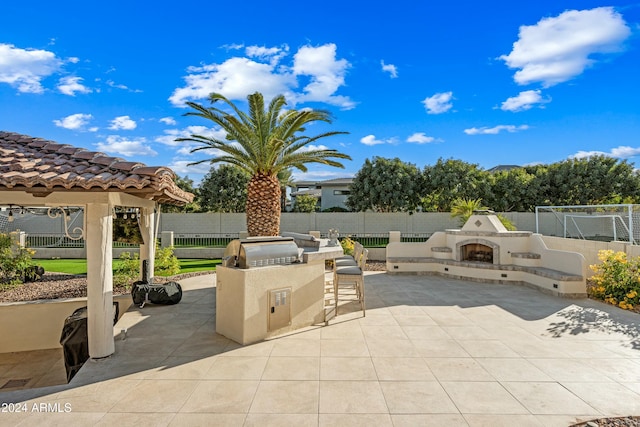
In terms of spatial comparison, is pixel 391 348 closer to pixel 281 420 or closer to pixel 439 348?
pixel 439 348

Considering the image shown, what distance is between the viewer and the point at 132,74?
41.2 feet

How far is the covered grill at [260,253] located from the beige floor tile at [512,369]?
3581mm

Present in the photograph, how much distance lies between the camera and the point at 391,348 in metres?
5.40

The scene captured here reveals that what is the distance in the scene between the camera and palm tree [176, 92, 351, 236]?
461 inches

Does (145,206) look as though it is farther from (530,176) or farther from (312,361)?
(530,176)

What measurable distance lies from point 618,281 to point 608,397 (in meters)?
6.20

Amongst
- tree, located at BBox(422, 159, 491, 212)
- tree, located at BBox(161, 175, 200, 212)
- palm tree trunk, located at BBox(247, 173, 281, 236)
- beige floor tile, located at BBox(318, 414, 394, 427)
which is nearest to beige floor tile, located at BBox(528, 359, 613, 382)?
beige floor tile, located at BBox(318, 414, 394, 427)

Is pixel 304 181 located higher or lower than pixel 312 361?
higher

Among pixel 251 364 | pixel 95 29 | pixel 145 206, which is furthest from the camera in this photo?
pixel 95 29

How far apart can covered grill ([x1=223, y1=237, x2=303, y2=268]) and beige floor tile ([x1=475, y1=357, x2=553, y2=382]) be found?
11.7ft

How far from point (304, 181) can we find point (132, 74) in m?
36.7

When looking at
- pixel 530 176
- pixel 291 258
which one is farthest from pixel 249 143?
pixel 530 176

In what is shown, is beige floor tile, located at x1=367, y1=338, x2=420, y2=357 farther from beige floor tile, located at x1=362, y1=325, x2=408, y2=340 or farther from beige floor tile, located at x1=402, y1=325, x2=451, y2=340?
beige floor tile, located at x1=402, y1=325, x2=451, y2=340

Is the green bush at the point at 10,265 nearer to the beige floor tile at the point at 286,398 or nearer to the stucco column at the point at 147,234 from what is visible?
the stucco column at the point at 147,234
